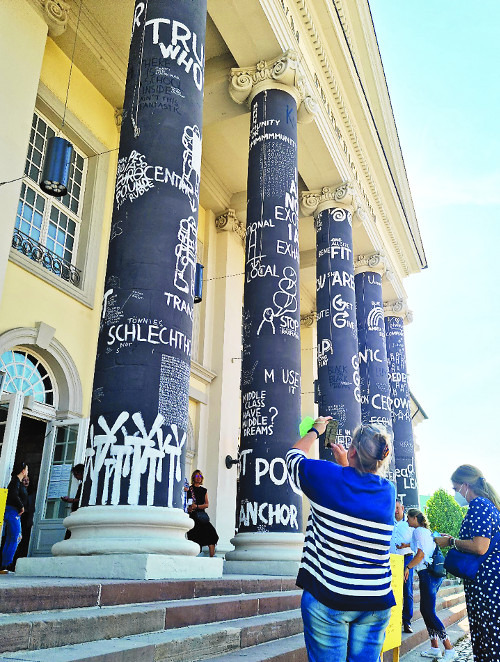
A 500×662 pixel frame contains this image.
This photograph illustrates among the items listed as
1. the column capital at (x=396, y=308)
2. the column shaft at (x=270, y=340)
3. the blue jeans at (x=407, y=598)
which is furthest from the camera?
the column capital at (x=396, y=308)

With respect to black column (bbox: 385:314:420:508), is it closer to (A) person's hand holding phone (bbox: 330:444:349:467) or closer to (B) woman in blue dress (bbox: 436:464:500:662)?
(B) woman in blue dress (bbox: 436:464:500:662)

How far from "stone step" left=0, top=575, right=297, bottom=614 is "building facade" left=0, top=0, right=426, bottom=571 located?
52 cm

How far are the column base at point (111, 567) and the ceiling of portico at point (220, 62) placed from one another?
30.6 ft

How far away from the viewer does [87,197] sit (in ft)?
39.9

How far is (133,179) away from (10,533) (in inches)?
204

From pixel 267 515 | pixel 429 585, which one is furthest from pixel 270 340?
pixel 429 585

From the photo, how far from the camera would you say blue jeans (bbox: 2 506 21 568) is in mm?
7906

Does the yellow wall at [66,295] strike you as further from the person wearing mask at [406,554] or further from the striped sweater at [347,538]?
the striped sweater at [347,538]

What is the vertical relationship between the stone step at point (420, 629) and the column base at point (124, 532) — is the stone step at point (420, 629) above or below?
below

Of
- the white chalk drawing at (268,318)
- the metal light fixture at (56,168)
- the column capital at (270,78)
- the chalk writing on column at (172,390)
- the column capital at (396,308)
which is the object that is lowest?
the chalk writing on column at (172,390)

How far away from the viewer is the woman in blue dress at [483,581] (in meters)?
3.67

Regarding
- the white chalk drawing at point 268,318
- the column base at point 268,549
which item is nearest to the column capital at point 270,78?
the white chalk drawing at point 268,318

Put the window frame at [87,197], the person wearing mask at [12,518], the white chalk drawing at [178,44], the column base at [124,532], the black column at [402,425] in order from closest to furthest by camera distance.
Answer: the column base at [124,532], the white chalk drawing at [178,44], the person wearing mask at [12,518], the window frame at [87,197], the black column at [402,425]

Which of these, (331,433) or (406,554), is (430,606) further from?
(331,433)
